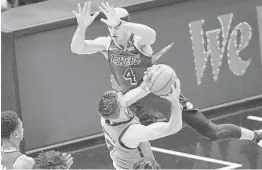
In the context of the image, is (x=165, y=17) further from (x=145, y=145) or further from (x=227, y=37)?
(x=145, y=145)

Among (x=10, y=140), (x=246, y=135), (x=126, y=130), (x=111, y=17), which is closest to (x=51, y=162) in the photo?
(x=10, y=140)

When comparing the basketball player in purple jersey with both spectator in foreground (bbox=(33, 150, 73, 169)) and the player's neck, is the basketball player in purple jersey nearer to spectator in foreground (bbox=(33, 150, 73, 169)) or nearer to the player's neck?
the player's neck

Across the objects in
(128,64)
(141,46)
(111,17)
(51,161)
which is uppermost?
(111,17)

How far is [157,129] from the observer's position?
769 cm

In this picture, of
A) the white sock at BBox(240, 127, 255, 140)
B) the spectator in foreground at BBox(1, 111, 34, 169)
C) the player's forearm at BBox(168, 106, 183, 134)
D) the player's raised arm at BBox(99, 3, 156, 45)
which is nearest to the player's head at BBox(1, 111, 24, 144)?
the spectator in foreground at BBox(1, 111, 34, 169)

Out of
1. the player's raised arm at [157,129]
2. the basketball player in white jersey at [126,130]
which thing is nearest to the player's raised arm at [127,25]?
the basketball player in white jersey at [126,130]

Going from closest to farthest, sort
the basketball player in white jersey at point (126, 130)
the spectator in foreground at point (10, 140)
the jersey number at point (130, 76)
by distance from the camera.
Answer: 1. the spectator in foreground at point (10, 140)
2. the basketball player in white jersey at point (126, 130)
3. the jersey number at point (130, 76)

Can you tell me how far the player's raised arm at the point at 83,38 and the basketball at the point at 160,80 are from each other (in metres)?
0.94

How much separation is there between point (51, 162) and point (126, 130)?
63.7 inches

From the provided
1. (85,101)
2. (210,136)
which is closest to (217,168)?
(210,136)

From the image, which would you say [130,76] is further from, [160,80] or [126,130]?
[126,130]

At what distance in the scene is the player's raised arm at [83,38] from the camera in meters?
9.13

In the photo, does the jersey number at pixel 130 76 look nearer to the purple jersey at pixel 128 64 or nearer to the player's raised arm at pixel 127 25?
the purple jersey at pixel 128 64

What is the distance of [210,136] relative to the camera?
384 inches
